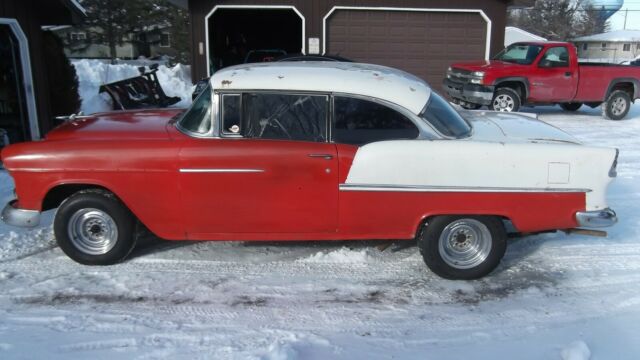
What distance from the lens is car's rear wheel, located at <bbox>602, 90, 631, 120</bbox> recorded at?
45.0ft

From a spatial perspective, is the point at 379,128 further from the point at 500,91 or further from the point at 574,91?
the point at 574,91

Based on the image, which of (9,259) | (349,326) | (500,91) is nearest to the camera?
(349,326)

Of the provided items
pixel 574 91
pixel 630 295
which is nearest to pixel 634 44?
pixel 574 91

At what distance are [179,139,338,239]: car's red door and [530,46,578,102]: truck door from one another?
1035 cm

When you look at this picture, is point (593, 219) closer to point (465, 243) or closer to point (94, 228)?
point (465, 243)

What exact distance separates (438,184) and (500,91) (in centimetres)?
943

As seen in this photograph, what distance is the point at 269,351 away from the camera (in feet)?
11.5

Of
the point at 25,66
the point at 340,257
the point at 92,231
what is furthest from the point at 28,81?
the point at 340,257

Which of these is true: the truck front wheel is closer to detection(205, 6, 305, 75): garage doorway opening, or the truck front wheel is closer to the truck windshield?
the truck windshield

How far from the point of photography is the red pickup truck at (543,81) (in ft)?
42.3

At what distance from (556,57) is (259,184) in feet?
37.1

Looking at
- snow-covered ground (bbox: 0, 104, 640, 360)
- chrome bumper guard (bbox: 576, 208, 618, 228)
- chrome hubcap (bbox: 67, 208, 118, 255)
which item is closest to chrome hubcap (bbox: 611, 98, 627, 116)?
snow-covered ground (bbox: 0, 104, 640, 360)

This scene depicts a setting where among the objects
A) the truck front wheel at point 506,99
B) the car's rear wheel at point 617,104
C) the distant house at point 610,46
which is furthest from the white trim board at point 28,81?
the distant house at point 610,46

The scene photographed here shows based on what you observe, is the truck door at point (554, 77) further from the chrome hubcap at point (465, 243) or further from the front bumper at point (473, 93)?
the chrome hubcap at point (465, 243)
